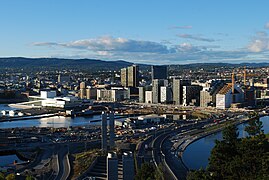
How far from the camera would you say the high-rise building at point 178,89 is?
2842 centimetres

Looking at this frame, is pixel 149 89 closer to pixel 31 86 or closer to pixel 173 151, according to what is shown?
pixel 31 86

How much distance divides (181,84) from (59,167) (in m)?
18.9

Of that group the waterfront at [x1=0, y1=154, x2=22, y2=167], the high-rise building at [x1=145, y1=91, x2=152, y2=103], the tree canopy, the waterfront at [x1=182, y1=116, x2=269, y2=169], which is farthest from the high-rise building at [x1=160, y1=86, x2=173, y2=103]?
the tree canopy

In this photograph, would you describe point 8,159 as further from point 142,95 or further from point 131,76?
point 131,76

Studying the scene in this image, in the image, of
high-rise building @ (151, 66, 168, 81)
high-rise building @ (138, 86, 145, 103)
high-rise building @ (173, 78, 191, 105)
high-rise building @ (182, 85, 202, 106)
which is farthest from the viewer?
high-rise building @ (151, 66, 168, 81)

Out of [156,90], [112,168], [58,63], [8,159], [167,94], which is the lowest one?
[8,159]

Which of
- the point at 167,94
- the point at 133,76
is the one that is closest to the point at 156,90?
the point at 167,94

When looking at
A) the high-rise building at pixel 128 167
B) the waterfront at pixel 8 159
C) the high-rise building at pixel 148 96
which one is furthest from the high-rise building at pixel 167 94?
the high-rise building at pixel 128 167

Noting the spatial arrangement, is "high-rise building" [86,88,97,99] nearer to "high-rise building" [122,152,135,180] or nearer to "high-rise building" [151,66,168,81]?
"high-rise building" [151,66,168,81]

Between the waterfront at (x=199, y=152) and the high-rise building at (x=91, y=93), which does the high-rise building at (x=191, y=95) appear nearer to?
the high-rise building at (x=91, y=93)

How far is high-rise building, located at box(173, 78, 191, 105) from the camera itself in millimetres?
28423

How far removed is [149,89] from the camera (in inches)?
1254

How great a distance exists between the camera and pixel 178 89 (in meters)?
28.7

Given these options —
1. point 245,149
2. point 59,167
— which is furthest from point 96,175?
point 245,149
